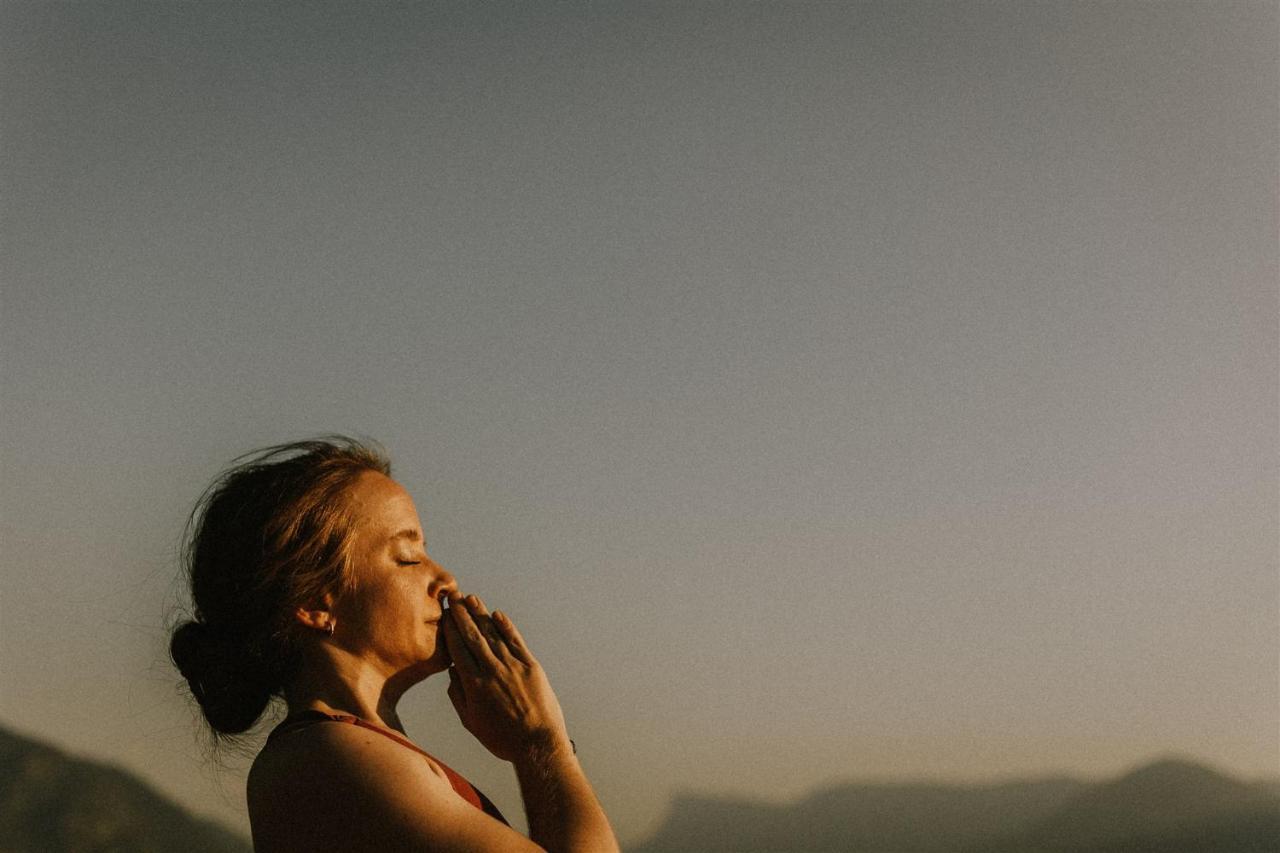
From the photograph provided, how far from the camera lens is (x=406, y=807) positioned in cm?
279

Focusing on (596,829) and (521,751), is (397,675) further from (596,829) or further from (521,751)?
(596,829)

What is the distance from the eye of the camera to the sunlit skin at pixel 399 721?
2.80 meters

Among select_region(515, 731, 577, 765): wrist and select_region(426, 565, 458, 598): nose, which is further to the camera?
select_region(426, 565, 458, 598): nose

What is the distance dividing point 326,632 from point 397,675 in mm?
262

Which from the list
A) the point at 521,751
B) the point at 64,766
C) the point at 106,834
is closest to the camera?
the point at 521,751

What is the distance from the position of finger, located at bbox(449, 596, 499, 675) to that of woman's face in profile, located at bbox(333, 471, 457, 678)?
0.07m

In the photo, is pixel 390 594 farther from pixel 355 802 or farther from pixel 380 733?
pixel 355 802

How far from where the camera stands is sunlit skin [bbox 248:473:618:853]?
9.19ft

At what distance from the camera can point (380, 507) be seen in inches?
140

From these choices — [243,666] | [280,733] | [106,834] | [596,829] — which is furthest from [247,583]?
[106,834]

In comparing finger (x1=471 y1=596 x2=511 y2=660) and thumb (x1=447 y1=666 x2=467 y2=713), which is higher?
finger (x1=471 y1=596 x2=511 y2=660)

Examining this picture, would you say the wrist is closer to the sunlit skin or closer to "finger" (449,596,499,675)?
the sunlit skin

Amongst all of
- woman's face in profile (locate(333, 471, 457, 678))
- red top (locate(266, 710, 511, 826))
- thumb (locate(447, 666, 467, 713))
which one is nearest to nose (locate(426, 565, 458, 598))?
woman's face in profile (locate(333, 471, 457, 678))

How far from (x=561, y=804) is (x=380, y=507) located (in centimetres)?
113
